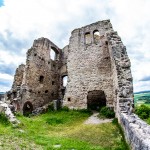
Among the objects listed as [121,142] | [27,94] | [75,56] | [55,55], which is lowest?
[121,142]

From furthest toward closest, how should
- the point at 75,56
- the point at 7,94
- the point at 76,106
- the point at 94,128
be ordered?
the point at 7,94, the point at 75,56, the point at 76,106, the point at 94,128

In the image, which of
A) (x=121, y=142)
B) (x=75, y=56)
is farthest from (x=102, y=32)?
(x=121, y=142)

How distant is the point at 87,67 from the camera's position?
20672mm

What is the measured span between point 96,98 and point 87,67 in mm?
3394

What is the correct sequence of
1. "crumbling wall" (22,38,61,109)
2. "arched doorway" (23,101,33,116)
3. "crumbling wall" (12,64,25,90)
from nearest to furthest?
"arched doorway" (23,101,33,116)
"crumbling wall" (22,38,61,109)
"crumbling wall" (12,64,25,90)

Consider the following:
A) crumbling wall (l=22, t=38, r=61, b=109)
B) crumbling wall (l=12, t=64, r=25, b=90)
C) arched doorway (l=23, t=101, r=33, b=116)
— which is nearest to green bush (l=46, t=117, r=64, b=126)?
crumbling wall (l=22, t=38, r=61, b=109)

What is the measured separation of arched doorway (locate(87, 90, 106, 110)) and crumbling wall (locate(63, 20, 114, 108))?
1.72 meters

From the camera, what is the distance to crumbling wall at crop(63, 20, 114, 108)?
19.7 m

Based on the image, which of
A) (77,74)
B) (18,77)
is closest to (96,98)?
(77,74)

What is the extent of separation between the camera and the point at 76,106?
20.0 metres

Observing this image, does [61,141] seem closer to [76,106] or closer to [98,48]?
[76,106]

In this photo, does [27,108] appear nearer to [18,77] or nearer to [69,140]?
[18,77]

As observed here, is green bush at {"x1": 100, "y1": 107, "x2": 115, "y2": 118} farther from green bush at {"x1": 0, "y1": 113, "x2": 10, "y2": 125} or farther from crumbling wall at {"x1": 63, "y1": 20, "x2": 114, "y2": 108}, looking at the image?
green bush at {"x1": 0, "y1": 113, "x2": 10, "y2": 125}

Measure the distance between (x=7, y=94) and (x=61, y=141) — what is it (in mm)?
16091
